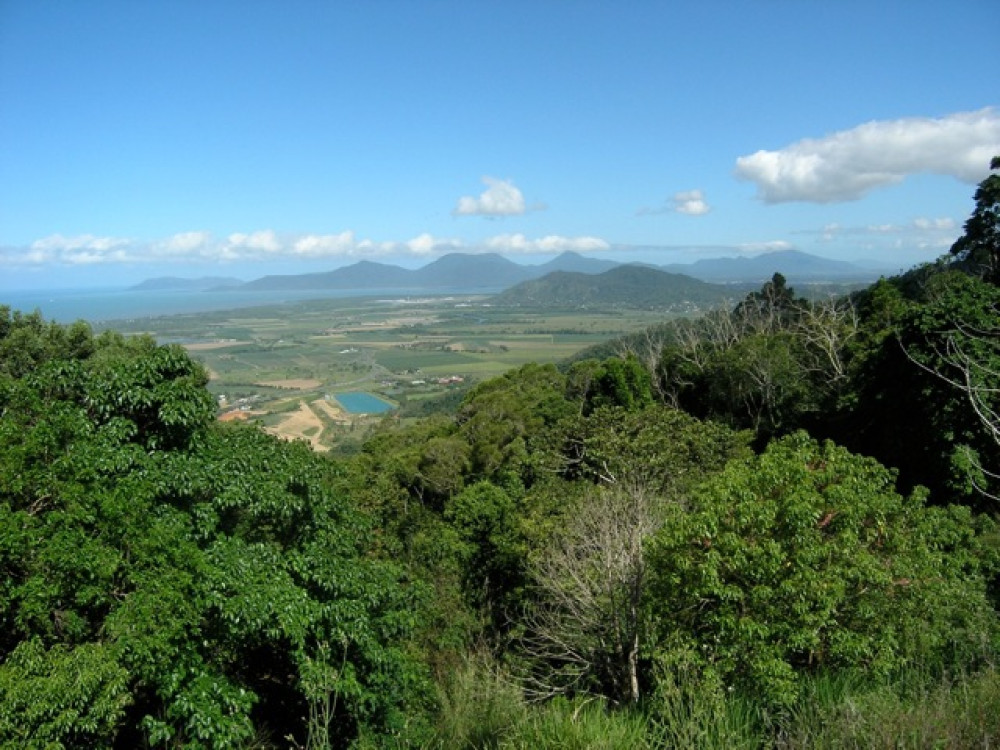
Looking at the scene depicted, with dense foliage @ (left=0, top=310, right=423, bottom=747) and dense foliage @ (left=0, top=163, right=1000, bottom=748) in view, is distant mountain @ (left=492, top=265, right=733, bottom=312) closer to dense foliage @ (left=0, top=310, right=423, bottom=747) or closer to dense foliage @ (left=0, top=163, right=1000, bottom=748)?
dense foliage @ (left=0, top=163, right=1000, bottom=748)

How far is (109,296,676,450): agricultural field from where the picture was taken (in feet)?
173

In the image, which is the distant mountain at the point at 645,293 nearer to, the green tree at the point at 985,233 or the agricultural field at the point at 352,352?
the agricultural field at the point at 352,352

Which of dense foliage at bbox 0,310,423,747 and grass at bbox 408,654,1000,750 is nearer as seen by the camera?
grass at bbox 408,654,1000,750

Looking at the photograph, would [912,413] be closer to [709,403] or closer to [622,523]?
[622,523]

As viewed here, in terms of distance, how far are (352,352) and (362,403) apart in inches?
1468

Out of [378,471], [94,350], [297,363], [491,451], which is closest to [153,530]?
[94,350]

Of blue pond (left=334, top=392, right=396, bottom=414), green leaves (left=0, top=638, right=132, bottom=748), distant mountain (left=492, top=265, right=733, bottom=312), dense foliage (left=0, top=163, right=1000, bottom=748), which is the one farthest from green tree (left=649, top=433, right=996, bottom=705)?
distant mountain (left=492, top=265, right=733, bottom=312)

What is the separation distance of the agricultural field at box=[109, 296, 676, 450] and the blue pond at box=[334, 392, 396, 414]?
879 millimetres

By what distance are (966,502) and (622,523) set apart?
7346 millimetres

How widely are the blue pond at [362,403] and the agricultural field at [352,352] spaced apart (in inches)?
34.6

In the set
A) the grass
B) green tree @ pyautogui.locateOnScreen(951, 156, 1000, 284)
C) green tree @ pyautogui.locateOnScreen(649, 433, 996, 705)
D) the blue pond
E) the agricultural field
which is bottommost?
the blue pond

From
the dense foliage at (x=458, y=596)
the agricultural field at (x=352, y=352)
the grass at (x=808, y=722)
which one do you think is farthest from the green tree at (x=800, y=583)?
the agricultural field at (x=352, y=352)

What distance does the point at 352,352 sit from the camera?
94750mm

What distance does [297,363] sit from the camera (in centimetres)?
8281
